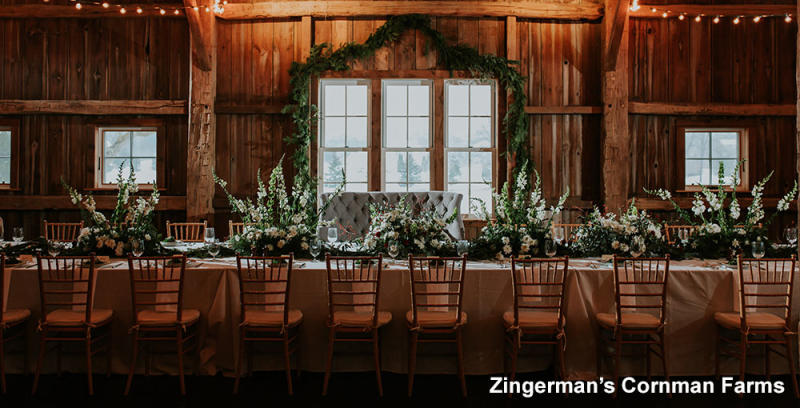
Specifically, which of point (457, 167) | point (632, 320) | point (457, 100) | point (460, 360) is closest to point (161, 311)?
point (460, 360)

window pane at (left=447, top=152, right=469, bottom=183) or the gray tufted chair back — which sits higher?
window pane at (left=447, top=152, right=469, bottom=183)

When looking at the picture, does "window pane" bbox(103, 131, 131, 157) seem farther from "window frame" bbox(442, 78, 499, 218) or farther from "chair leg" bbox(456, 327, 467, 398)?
"chair leg" bbox(456, 327, 467, 398)

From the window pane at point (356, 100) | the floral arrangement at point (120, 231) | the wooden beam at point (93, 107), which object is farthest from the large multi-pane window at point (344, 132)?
the floral arrangement at point (120, 231)

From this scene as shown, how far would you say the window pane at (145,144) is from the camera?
7.16 metres

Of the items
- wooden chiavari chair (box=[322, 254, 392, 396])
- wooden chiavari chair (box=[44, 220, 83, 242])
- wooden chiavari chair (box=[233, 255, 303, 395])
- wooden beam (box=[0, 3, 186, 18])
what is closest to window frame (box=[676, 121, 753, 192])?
wooden chiavari chair (box=[322, 254, 392, 396])

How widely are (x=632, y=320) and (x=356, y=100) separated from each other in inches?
191

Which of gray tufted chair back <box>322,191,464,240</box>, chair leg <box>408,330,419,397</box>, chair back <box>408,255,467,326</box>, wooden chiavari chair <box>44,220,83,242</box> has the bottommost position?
chair leg <box>408,330,419,397</box>

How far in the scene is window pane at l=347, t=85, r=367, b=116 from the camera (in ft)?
22.8

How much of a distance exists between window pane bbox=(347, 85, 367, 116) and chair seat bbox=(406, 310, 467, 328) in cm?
419

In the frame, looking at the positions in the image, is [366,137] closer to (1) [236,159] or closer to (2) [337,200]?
(2) [337,200]

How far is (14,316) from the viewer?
3365 mm

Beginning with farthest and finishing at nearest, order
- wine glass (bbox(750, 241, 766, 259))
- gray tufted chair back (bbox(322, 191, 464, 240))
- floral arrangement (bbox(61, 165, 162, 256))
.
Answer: gray tufted chair back (bbox(322, 191, 464, 240)), floral arrangement (bbox(61, 165, 162, 256)), wine glass (bbox(750, 241, 766, 259))

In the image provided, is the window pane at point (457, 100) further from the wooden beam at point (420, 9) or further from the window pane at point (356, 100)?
the window pane at point (356, 100)

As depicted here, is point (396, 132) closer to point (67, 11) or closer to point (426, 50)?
point (426, 50)
